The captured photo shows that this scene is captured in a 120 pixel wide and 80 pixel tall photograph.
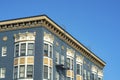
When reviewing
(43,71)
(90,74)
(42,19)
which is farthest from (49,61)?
(90,74)

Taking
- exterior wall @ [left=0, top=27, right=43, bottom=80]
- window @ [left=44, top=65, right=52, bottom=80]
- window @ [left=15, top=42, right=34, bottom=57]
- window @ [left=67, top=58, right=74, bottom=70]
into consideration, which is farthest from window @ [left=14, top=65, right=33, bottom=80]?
window @ [left=67, top=58, right=74, bottom=70]

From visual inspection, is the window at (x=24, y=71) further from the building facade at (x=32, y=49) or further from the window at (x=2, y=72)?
the window at (x=2, y=72)

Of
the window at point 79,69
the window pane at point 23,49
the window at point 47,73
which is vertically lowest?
the window at point 47,73

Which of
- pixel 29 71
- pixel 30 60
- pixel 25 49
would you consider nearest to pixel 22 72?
pixel 29 71

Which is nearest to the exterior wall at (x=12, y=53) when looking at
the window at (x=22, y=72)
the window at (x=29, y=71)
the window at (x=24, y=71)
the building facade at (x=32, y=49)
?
the building facade at (x=32, y=49)

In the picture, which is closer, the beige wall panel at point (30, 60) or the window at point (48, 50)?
the beige wall panel at point (30, 60)

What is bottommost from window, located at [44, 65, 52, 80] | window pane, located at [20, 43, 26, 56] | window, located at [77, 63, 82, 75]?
window, located at [44, 65, 52, 80]

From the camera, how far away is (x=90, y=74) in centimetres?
7200

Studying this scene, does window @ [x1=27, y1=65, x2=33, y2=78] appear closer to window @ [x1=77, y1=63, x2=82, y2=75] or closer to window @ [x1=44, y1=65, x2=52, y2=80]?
window @ [x1=44, y1=65, x2=52, y2=80]

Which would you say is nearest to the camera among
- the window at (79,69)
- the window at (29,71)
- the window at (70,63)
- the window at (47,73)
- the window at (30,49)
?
the window at (29,71)

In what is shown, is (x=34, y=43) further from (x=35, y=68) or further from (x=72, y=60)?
(x=72, y=60)

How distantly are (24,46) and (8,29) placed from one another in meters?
4.21

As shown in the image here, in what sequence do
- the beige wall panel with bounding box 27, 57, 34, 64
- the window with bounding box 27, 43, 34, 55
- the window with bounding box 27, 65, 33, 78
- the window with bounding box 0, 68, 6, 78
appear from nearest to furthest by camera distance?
the window with bounding box 27, 65, 33, 78 → the beige wall panel with bounding box 27, 57, 34, 64 → the window with bounding box 27, 43, 34, 55 → the window with bounding box 0, 68, 6, 78

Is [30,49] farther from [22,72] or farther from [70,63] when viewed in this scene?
[70,63]
